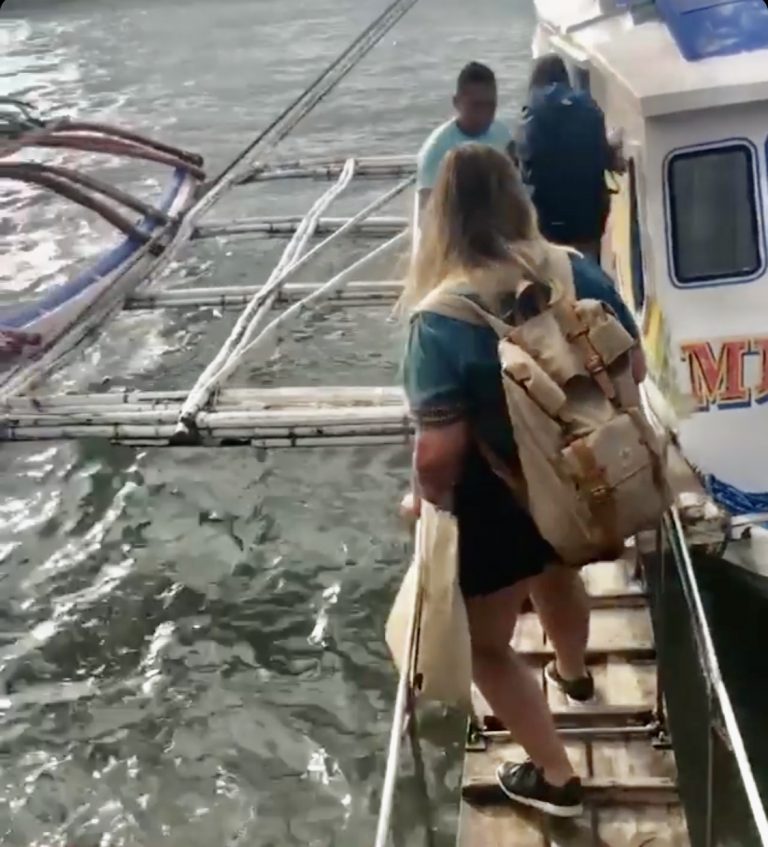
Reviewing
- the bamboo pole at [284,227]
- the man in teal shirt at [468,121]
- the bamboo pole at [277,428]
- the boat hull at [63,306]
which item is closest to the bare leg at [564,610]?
the bamboo pole at [277,428]

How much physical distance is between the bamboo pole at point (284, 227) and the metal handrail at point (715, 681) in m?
5.58

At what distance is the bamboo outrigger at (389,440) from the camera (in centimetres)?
345

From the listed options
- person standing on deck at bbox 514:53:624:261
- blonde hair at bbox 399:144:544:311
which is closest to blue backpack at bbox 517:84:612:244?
person standing on deck at bbox 514:53:624:261

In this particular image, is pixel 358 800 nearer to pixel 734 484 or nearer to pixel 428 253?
pixel 734 484

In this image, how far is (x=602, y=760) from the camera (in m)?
3.71

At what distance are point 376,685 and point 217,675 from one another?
72 centimetres

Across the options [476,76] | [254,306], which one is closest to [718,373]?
[476,76]

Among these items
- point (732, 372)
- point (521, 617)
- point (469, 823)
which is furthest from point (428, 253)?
point (732, 372)

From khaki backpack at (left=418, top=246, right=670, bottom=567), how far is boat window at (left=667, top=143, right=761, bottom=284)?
2191 millimetres

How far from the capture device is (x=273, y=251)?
11836mm

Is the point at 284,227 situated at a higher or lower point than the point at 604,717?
lower

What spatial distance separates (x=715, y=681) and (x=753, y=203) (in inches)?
98.2

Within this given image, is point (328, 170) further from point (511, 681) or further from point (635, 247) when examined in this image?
point (511, 681)

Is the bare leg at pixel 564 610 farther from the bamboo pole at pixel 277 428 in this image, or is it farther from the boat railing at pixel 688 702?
the bamboo pole at pixel 277 428
